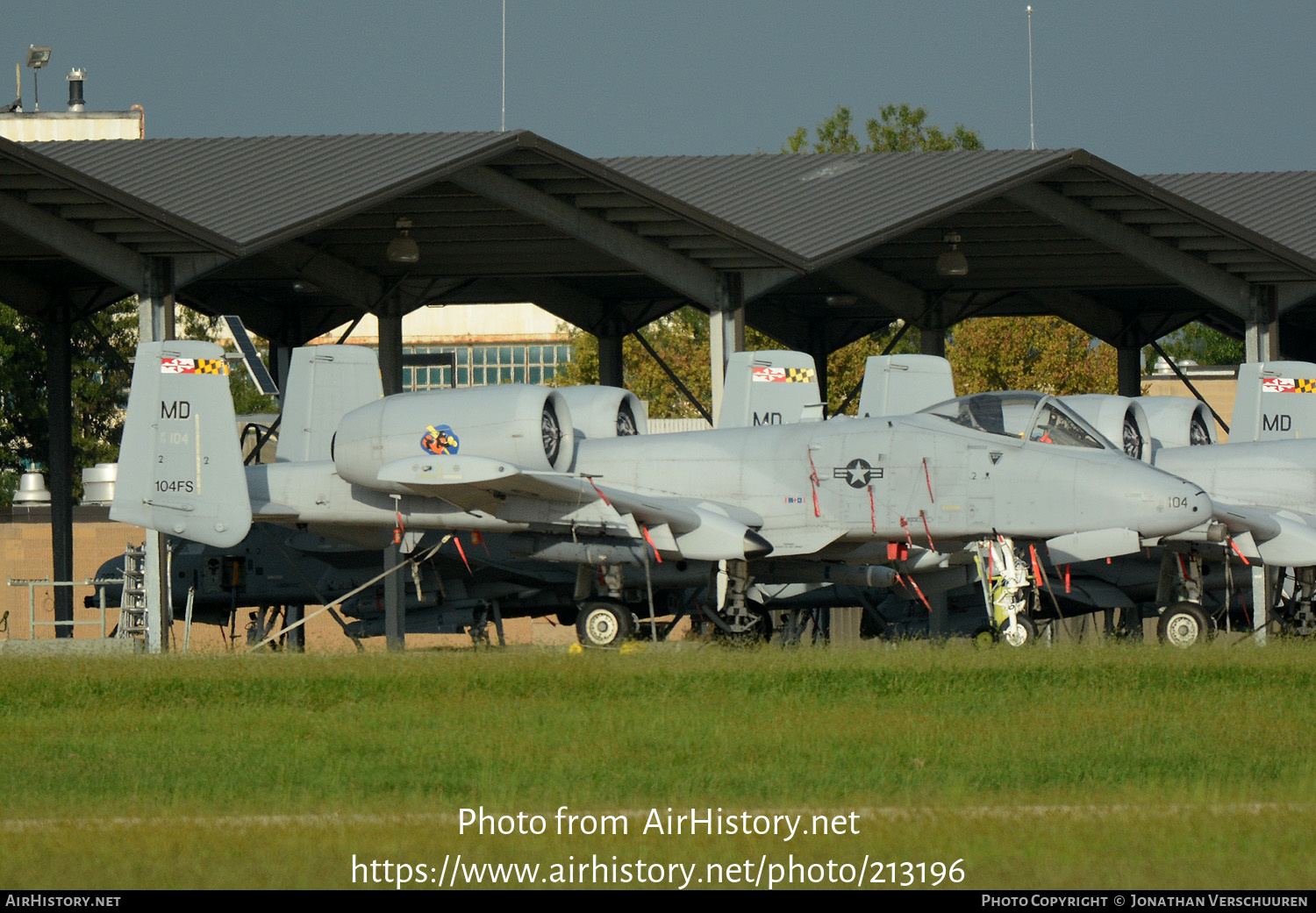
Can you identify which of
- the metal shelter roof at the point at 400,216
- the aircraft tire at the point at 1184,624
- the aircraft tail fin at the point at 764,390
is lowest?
the aircraft tire at the point at 1184,624

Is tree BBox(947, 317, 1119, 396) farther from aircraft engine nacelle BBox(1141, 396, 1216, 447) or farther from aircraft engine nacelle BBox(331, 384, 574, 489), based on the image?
aircraft engine nacelle BBox(331, 384, 574, 489)

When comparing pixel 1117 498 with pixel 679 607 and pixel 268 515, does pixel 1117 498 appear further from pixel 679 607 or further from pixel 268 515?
pixel 268 515

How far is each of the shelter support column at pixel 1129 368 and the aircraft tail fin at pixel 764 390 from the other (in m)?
11.5

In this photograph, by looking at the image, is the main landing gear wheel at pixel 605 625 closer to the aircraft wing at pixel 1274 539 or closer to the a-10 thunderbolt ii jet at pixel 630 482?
the a-10 thunderbolt ii jet at pixel 630 482

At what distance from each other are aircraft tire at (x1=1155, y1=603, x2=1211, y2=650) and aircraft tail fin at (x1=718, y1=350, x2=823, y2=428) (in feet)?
18.2

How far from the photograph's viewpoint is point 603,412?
23.3m

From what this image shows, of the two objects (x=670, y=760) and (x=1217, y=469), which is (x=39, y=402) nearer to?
(x=1217, y=469)

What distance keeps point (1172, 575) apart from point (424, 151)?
12.1 m

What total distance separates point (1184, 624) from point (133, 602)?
13408mm

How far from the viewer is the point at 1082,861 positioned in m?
9.44

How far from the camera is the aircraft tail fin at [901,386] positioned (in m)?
24.2

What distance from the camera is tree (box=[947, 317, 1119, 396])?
56.7 meters

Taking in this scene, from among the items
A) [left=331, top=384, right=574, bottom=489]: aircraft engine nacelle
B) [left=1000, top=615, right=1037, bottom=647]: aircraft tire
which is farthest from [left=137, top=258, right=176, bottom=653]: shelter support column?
[left=1000, top=615, right=1037, bottom=647]: aircraft tire

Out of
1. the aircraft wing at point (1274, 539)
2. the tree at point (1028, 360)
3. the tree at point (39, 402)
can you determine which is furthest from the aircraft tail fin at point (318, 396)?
the tree at point (39, 402)
